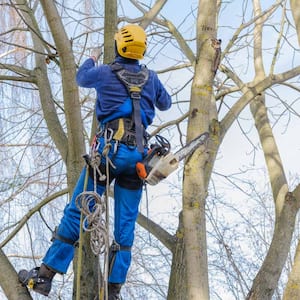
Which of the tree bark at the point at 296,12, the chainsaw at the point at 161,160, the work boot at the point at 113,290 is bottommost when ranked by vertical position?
the work boot at the point at 113,290

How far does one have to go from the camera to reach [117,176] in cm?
303

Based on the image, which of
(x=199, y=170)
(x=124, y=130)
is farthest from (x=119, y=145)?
(x=199, y=170)

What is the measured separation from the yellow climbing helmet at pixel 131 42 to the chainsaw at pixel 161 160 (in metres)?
0.45

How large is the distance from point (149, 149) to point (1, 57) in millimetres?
3835

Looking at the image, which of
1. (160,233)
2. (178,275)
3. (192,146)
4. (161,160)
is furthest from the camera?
(160,233)

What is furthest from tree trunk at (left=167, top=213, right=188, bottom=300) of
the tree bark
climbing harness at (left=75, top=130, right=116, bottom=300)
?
the tree bark

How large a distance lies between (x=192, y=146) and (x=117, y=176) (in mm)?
→ 433

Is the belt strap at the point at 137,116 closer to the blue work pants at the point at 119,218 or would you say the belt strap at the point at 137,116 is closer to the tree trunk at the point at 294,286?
the blue work pants at the point at 119,218

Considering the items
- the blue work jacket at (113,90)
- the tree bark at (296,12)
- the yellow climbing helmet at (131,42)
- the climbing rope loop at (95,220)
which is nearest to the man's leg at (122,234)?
the climbing rope loop at (95,220)

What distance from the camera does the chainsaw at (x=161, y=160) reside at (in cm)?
275

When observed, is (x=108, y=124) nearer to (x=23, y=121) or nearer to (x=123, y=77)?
(x=123, y=77)

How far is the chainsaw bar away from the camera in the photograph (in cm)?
285

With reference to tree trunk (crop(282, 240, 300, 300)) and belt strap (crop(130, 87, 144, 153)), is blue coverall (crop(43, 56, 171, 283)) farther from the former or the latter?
tree trunk (crop(282, 240, 300, 300))

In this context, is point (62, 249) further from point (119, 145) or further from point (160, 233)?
point (160, 233)
